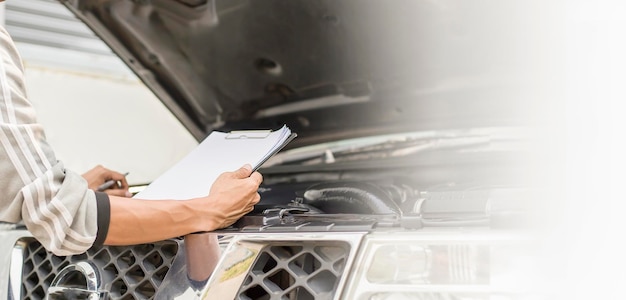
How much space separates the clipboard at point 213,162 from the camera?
3.63 feet

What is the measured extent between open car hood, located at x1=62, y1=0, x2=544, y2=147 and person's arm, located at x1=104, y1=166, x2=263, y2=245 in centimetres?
74

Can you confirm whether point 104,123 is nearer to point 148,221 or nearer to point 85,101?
Result: point 85,101

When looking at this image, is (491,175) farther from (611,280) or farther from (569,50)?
(611,280)

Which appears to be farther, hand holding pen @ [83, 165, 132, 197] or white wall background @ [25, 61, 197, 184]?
white wall background @ [25, 61, 197, 184]

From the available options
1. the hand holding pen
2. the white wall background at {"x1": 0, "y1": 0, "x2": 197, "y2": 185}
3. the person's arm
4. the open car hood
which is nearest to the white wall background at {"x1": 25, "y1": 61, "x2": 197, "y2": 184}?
the white wall background at {"x1": 0, "y1": 0, "x2": 197, "y2": 185}

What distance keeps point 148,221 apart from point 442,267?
483 millimetres

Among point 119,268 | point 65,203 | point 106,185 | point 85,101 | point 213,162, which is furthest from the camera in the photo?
point 85,101

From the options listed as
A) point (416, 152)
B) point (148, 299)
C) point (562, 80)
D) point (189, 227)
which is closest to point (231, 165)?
point (189, 227)

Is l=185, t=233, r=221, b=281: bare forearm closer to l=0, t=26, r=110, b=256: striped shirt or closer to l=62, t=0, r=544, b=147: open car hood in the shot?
l=0, t=26, r=110, b=256: striped shirt

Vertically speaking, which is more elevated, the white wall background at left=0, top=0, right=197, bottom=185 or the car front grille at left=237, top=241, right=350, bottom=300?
the white wall background at left=0, top=0, right=197, bottom=185

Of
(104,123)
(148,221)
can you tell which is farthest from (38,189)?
(104,123)

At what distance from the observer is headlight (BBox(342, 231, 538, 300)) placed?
0.73 m

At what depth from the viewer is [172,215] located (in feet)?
3.18

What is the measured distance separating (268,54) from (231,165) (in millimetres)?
795
